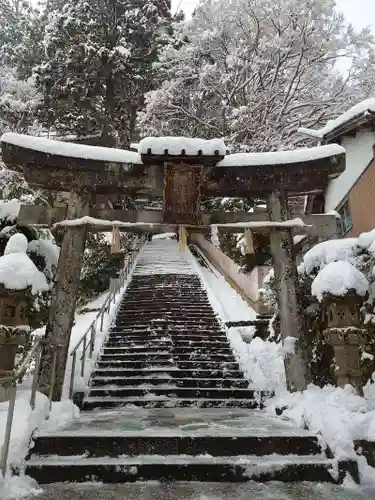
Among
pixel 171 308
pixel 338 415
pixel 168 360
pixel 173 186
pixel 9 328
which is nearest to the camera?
pixel 338 415

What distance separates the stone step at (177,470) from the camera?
4629 millimetres

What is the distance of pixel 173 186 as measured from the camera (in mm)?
7875

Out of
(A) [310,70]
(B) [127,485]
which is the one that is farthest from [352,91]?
(B) [127,485]

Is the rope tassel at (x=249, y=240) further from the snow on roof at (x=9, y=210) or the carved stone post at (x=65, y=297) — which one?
the snow on roof at (x=9, y=210)

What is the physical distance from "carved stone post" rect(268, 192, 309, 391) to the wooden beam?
0.27 m

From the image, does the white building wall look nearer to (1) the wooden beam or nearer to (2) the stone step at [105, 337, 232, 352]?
(1) the wooden beam

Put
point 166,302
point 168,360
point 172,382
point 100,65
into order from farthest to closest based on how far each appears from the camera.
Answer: point 100,65 < point 166,302 < point 168,360 < point 172,382

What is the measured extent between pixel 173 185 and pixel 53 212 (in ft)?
7.68

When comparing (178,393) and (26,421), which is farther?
(178,393)

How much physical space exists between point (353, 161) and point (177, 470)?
1069cm

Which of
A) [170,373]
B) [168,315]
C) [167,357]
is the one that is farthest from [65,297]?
[168,315]

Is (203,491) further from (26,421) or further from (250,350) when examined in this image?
(250,350)

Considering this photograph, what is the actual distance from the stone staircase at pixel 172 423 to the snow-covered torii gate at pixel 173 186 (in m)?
1.69

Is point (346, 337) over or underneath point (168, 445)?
over
